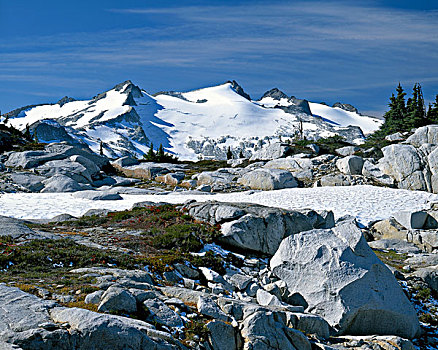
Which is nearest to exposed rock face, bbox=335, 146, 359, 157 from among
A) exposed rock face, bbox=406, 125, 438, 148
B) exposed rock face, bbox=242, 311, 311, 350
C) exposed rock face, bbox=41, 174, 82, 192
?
exposed rock face, bbox=406, 125, 438, 148

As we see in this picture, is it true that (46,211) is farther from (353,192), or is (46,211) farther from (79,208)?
(353,192)

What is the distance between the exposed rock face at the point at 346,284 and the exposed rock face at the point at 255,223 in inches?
143

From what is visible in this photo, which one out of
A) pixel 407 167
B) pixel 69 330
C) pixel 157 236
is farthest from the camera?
pixel 407 167

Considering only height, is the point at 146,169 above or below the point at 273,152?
below

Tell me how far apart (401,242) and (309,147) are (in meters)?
33.6

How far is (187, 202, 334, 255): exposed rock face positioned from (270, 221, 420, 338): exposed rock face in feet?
11.9

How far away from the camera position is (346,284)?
13.4 meters

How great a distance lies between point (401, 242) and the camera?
25.3 meters

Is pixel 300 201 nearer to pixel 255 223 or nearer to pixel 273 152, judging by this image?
pixel 255 223

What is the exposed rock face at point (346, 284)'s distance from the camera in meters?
13.0

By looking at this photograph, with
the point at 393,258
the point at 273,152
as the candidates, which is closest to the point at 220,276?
the point at 393,258

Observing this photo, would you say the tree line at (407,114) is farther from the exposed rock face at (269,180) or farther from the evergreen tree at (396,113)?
the exposed rock face at (269,180)

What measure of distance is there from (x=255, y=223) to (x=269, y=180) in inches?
939

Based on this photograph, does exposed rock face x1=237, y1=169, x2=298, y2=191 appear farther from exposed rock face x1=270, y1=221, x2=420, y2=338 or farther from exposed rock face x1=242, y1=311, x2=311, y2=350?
exposed rock face x1=242, y1=311, x2=311, y2=350
